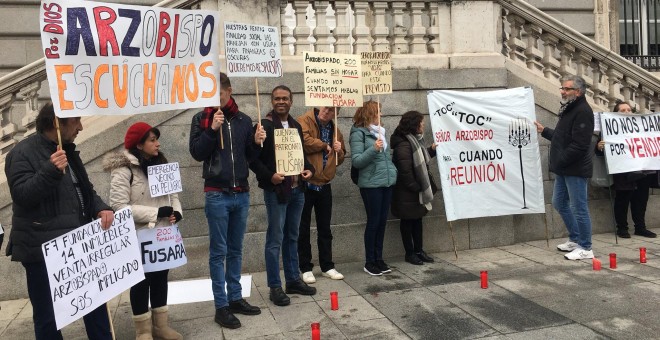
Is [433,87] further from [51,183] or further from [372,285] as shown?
[51,183]

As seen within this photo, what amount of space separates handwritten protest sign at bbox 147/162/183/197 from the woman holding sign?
7 centimetres

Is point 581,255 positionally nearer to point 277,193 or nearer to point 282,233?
point 282,233

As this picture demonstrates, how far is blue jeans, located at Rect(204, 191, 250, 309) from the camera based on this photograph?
513 centimetres

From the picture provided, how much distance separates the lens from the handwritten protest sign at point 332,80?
20.3ft

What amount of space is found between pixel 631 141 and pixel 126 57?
6.90 metres

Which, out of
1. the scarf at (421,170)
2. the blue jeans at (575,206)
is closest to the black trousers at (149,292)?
the scarf at (421,170)

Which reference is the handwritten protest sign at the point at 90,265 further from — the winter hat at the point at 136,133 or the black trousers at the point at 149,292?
the winter hat at the point at 136,133

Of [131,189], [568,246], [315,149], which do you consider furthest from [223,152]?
[568,246]

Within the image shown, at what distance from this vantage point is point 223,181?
511 cm

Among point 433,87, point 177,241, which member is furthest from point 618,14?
point 177,241

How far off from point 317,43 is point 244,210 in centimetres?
302

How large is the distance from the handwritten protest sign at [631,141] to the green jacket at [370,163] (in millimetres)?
3430

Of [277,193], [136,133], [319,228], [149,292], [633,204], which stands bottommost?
[149,292]

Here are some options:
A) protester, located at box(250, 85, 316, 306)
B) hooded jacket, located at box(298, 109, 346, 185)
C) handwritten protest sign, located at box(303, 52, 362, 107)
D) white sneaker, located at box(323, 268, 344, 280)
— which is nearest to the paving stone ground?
white sneaker, located at box(323, 268, 344, 280)
